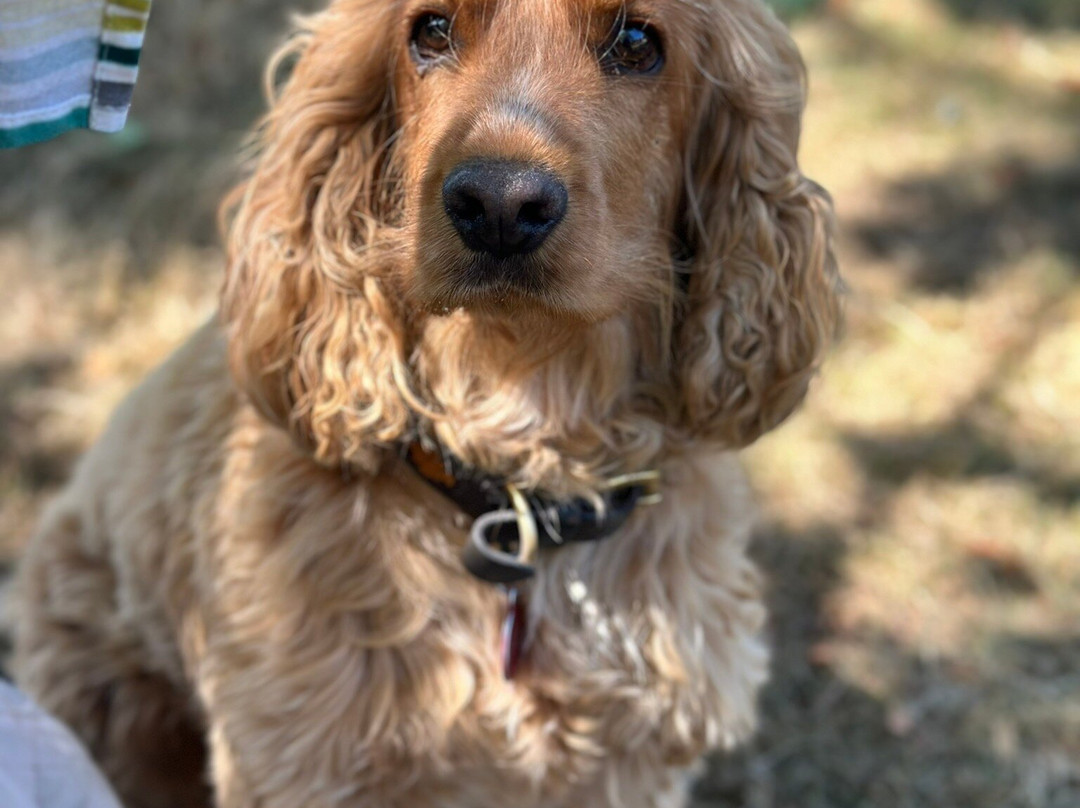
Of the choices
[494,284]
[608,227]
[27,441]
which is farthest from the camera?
[27,441]

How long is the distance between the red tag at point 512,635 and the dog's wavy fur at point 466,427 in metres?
0.03

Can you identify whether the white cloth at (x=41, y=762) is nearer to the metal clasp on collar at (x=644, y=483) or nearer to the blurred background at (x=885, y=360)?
the metal clasp on collar at (x=644, y=483)

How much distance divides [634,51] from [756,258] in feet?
1.53

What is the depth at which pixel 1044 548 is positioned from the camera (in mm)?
3816

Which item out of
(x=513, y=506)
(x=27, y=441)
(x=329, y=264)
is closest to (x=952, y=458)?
(x=513, y=506)

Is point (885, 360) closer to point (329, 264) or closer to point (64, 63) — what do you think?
point (329, 264)

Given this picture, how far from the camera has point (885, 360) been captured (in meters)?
4.45

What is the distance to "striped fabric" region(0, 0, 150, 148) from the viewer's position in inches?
62.7

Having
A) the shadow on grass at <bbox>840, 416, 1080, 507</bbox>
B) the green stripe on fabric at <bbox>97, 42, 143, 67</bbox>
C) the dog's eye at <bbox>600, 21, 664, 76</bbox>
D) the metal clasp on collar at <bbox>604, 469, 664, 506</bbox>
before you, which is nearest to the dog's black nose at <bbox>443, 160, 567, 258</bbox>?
the dog's eye at <bbox>600, 21, 664, 76</bbox>

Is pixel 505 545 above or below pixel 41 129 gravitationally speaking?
below

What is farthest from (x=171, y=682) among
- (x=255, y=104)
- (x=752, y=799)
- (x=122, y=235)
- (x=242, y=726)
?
(x=255, y=104)

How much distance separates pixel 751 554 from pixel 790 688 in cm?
49

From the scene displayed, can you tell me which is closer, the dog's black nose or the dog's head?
the dog's black nose

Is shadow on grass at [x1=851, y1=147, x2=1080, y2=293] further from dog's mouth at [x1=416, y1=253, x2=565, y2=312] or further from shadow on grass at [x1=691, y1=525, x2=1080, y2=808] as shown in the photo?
dog's mouth at [x1=416, y1=253, x2=565, y2=312]
